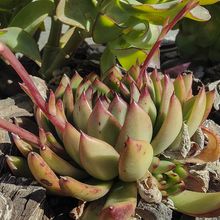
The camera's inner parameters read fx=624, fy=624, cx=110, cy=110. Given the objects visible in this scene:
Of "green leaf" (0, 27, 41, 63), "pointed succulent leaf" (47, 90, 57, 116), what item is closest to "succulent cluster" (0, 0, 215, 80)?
"green leaf" (0, 27, 41, 63)

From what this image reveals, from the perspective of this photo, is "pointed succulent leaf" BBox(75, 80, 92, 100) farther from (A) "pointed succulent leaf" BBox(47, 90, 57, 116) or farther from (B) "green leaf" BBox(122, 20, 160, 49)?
(B) "green leaf" BBox(122, 20, 160, 49)

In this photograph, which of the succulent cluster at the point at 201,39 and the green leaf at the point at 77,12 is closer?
the green leaf at the point at 77,12

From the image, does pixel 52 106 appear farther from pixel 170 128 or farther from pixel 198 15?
pixel 198 15

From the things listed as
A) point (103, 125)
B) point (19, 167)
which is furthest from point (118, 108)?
point (19, 167)

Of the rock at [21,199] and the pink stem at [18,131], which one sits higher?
the pink stem at [18,131]

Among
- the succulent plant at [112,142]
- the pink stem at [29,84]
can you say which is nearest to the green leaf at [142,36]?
the succulent plant at [112,142]

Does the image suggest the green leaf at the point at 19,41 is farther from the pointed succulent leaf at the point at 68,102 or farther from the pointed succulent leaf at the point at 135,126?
the pointed succulent leaf at the point at 135,126

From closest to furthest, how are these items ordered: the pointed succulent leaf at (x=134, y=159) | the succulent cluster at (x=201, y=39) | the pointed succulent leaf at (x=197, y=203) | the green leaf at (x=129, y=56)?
the pointed succulent leaf at (x=134, y=159)
the pointed succulent leaf at (x=197, y=203)
the green leaf at (x=129, y=56)
the succulent cluster at (x=201, y=39)

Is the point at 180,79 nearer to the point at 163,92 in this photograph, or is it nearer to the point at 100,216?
the point at 163,92
